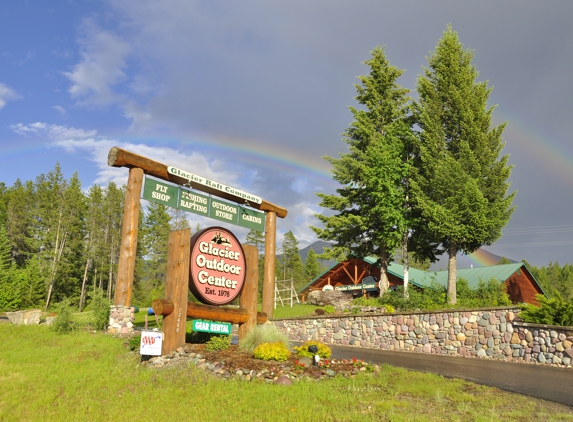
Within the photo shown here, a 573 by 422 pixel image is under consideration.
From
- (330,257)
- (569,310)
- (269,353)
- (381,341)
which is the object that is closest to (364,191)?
(330,257)

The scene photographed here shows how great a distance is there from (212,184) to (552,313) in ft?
42.0

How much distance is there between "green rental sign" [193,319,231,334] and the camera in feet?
41.4

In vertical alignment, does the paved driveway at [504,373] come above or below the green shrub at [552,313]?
below

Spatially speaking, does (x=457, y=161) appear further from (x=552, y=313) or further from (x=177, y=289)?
(x=177, y=289)

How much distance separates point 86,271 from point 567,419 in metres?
63.3

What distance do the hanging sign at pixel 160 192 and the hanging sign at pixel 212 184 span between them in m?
0.52

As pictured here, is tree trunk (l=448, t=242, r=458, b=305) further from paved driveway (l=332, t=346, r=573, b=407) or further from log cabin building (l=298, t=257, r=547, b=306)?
paved driveway (l=332, t=346, r=573, b=407)

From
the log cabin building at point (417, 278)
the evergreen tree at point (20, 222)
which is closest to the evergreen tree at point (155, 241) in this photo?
the evergreen tree at point (20, 222)

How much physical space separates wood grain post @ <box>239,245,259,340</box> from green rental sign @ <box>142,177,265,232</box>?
173 centimetres

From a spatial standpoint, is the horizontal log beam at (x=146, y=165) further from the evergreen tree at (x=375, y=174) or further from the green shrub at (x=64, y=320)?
the evergreen tree at (x=375, y=174)

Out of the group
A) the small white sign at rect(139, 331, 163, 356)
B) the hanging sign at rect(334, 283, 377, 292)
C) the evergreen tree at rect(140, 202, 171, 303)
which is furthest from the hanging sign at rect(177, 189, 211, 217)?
the evergreen tree at rect(140, 202, 171, 303)

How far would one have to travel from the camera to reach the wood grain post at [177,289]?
39.6 ft

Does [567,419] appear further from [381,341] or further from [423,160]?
[423,160]

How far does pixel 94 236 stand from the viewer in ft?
213
